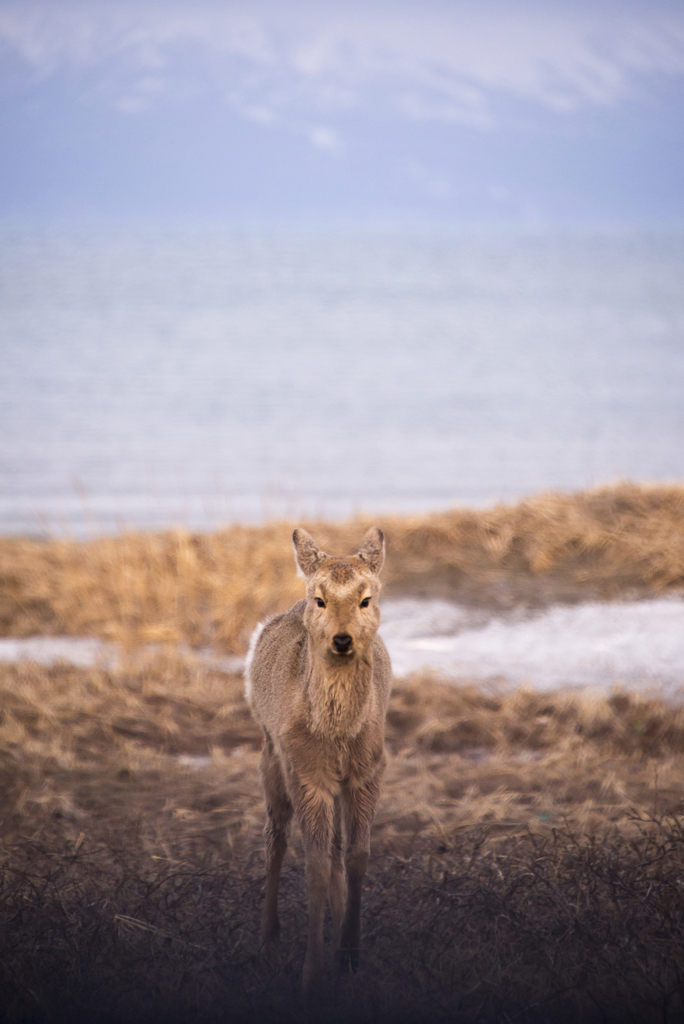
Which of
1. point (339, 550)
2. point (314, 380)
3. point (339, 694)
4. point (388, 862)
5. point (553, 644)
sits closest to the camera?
point (339, 694)

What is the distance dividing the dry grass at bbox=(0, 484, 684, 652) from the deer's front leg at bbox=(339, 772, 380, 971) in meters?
4.95

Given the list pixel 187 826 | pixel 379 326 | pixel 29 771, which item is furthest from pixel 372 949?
pixel 379 326

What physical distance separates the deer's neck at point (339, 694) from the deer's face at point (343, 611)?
0.10 meters

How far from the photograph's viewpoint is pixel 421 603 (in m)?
8.78

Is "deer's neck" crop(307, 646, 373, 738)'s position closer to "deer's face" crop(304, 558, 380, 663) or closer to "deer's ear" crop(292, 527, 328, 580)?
"deer's face" crop(304, 558, 380, 663)

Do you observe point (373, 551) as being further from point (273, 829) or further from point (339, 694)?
point (273, 829)

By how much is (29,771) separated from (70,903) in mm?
2198

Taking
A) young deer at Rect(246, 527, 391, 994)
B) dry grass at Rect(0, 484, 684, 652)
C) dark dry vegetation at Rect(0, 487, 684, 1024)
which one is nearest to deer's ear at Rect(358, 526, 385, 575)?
young deer at Rect(246, 527, 391, 994)

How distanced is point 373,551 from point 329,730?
61 cm

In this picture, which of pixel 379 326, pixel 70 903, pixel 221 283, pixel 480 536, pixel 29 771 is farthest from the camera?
pixel 221 283

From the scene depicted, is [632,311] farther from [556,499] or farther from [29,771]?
[29,771]

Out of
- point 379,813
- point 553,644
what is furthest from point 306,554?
point 553,644

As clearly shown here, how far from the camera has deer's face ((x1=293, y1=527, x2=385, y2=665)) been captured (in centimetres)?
293

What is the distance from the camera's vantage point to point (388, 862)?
459cm
